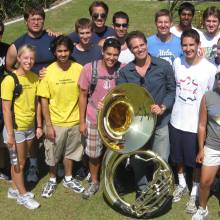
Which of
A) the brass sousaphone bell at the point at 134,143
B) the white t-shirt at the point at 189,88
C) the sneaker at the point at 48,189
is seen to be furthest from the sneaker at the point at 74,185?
the white t-shirt at the point at 189,88

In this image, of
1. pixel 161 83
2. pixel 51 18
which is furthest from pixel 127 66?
pixel 51 18

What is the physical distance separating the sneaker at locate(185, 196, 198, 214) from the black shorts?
397 mm

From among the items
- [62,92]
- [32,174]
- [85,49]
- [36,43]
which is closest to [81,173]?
[32,174]

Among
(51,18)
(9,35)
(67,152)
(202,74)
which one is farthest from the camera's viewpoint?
(51,18)

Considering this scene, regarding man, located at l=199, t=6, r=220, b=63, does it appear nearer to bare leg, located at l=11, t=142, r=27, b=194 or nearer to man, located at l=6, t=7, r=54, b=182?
man, located at l=6, t=7, r=54, b=182

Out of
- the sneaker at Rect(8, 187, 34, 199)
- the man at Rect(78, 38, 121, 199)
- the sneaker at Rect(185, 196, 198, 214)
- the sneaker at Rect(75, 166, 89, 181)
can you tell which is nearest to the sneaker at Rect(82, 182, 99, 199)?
the sneaker at Rect(75, 166, 89, 181)

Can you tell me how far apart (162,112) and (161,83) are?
301 mm

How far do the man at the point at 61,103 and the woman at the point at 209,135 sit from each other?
140 cm

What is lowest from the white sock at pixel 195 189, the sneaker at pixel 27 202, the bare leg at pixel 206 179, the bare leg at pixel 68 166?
the sneaker at pixel 27 202

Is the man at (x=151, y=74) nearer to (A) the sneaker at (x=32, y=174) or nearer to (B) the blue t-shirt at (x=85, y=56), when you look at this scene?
(B) the blue t-shirt at (x=85, y=56)

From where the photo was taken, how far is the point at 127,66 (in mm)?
4566

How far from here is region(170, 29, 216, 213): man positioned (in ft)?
14.6

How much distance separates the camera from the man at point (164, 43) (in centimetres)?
508

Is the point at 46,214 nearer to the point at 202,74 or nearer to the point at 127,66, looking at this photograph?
the point at 127,66
